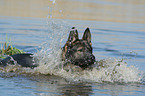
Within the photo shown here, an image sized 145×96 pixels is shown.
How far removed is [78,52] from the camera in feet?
27.9

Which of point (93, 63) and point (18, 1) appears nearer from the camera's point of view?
point (93, 63)

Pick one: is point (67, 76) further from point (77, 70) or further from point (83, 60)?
point (83, 60)

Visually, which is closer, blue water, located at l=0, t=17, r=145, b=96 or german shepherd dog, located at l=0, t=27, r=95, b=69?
blue water, located at l=0, t=17, r=145, b=96

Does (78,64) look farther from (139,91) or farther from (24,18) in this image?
(24,18)

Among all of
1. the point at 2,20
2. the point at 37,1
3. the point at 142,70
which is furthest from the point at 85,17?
the point at 142,70

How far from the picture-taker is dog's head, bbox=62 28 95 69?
8.47 meters

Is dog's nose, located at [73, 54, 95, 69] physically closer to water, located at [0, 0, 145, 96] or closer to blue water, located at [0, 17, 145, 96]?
water, located at [0, 0, 145, 96]

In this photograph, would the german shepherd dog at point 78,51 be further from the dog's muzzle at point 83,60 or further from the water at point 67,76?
the water at point 67,76

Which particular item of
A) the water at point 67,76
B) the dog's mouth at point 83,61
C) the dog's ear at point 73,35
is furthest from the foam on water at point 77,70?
the dog's ear at point 73,35

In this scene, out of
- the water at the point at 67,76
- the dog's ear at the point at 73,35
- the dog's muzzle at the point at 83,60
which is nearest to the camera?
the water at the point at 67,76

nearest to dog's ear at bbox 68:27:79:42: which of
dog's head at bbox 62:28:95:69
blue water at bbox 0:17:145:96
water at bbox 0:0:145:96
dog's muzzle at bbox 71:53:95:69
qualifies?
dog's head at bbox 62:28:95:69

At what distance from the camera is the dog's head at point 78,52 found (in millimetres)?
8469

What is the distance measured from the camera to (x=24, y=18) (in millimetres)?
21828

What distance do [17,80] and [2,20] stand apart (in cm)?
1283
